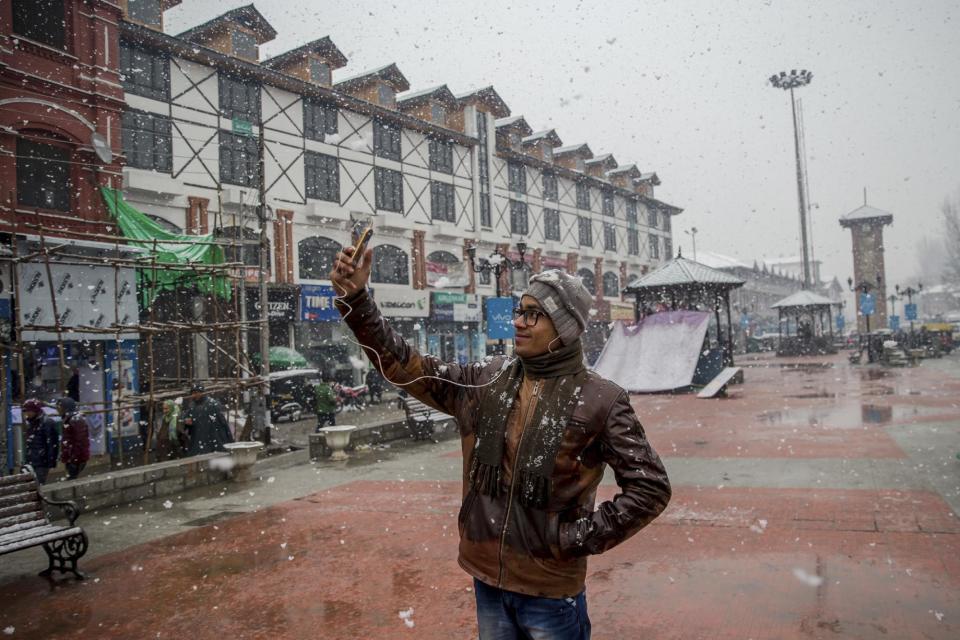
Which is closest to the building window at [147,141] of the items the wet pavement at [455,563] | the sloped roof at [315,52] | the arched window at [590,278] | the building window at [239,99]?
the building window at [239,99]

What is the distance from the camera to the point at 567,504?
8.29ft

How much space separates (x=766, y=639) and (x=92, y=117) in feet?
58.0

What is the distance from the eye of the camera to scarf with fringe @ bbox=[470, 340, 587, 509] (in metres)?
2.50

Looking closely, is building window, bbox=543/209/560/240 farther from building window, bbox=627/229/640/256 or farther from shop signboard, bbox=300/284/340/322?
shop signboard, bbox=300/284/340/322

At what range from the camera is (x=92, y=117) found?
15922 millimetres

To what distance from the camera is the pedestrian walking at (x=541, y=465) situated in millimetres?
2461

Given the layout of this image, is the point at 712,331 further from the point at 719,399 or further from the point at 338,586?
the point at 338,586

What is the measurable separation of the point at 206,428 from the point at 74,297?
3926 mm

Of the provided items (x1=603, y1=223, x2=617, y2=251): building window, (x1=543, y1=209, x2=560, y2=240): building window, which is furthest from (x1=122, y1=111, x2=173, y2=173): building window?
(x1=603, y1=223, x2=617, y2=251): building window

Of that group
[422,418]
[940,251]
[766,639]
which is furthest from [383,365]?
[940,251]

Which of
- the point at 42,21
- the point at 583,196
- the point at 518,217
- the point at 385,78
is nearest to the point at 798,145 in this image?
the point at 583,196

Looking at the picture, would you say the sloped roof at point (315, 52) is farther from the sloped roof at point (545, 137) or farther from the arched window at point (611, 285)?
the arched window at point (611, 285)

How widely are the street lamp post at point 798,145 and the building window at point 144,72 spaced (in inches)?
1617

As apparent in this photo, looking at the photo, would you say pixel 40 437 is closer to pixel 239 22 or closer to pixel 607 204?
pixel 239 22
